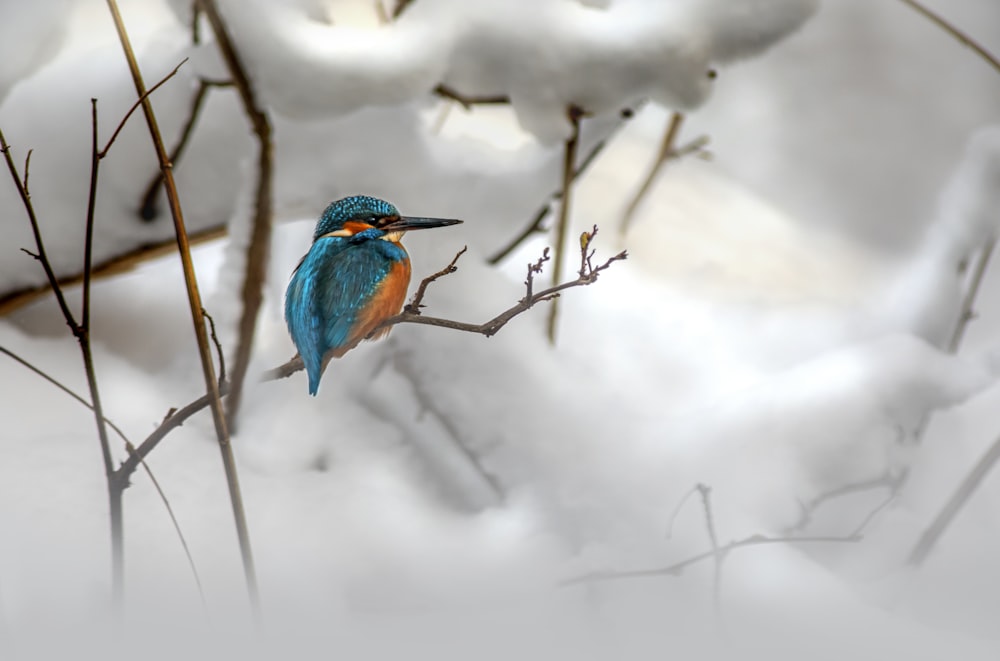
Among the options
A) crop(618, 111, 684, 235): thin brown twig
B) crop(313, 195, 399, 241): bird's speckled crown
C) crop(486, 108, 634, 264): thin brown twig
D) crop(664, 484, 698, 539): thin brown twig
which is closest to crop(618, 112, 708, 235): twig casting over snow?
crop(618, 111, 684, 235): thin brown twig

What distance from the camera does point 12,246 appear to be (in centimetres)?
45

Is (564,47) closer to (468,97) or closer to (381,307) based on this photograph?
(468,97)

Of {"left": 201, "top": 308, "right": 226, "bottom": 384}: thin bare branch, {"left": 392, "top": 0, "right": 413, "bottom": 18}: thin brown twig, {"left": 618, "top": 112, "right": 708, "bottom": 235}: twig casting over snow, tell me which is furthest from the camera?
{"left": 618, "top": 112, "right": 708, "bottom": 235}: twig casting over snow

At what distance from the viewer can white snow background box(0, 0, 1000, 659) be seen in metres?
0.38

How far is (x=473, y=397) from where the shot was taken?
48 centimetres

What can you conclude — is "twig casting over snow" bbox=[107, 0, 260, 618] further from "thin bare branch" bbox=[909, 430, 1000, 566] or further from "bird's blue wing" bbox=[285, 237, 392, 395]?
"thin bare branch" bbox=[909, 430, 1000, 566]

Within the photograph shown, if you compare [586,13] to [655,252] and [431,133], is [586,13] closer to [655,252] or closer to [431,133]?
[431,133]

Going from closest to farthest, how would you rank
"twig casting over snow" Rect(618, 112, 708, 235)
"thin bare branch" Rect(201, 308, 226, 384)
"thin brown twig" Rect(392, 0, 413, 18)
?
"thin bare branch" Rect(201, 308, 226, 384)
"thin brown twig" Rect(392, 0, 413, 18)
"twig casting over snow" Rect(618, 112, 708, 235)

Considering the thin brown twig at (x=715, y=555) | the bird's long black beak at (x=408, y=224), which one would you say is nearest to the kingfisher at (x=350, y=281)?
the bird's long black beak at (x=408, y=224)

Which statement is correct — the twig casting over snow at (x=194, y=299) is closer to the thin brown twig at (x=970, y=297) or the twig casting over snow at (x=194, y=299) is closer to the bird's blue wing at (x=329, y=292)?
the bird's blue wing at (x=329, y=292)

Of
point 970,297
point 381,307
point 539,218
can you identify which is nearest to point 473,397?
point 539,218

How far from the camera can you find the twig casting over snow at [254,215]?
0.39 meters

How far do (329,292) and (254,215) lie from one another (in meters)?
0.14

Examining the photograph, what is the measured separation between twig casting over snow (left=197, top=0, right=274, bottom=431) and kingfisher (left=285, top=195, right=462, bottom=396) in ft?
0.37
